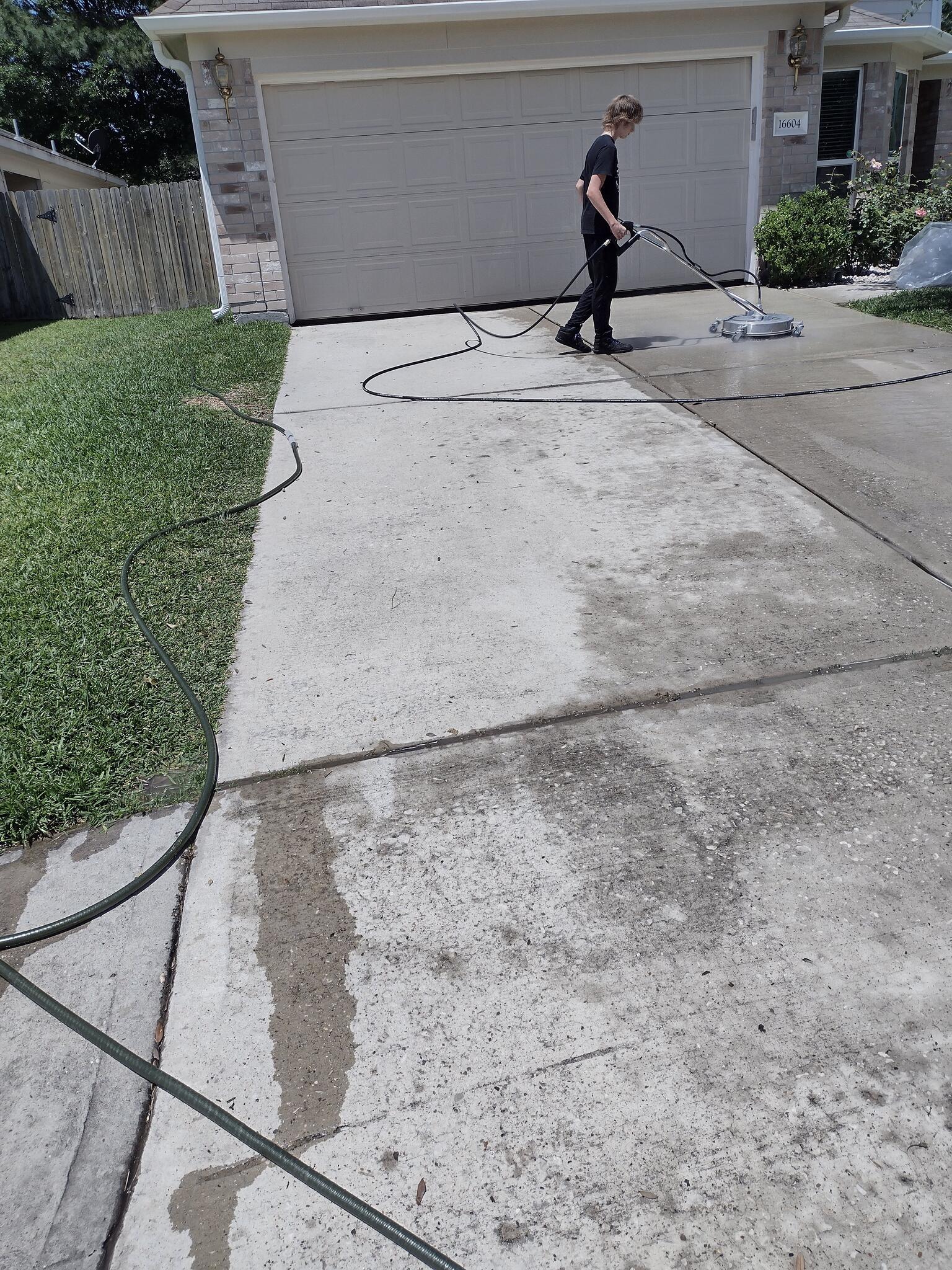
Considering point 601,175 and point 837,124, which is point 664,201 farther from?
point 601,175

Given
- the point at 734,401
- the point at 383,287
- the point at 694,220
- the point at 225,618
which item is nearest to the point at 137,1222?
the point at 225,618

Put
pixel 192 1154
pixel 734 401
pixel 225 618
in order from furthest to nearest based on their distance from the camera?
pixel 734 401
pixel 225 618
pixel 192 1154

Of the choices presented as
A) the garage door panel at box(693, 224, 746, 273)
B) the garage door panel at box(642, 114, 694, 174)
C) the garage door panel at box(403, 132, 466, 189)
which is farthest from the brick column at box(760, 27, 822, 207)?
the garage door panel at box(403, 132, 466, 189)

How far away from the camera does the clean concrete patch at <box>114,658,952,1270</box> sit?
1550 millimetres

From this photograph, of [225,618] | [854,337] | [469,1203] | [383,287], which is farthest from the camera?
[383,287]

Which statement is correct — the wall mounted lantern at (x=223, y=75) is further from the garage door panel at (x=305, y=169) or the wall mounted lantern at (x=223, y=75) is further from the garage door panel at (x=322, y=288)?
the garage door panel at (x=322, y=288)

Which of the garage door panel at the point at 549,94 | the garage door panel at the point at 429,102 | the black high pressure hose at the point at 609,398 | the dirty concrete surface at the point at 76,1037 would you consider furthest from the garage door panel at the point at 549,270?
the dirty concrete surface at the point at 76,1037

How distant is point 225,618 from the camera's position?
3.61 metres

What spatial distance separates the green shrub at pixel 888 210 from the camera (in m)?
10.7

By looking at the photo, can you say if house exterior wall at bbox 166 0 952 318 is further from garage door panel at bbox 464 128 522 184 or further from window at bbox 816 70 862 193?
window at bbox 816 70 862 193

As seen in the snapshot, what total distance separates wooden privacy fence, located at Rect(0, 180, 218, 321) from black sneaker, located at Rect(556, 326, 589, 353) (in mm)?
7104

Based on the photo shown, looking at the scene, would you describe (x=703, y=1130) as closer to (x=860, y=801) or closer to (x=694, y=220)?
(x=860, y=801)

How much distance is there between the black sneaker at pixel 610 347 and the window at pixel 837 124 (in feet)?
20.2

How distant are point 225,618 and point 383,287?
8.05 m
